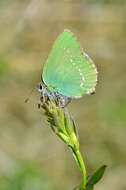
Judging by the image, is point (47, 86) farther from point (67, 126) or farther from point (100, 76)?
point (100, 76)

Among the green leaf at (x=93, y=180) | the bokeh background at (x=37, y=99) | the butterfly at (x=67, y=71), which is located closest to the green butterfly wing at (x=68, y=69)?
the butterfly at (x=67, y=71)

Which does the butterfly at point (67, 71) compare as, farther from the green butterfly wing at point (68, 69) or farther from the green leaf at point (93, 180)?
the green leaf at point (93, 180)

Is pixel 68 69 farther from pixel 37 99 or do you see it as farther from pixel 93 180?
pixel 37 99

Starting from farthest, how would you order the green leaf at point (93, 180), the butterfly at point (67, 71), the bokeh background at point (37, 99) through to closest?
1. the bokeh background at point (37, 99)
2. the butterfly at point (67, 71)
3. the green leaf at point (93, 180)

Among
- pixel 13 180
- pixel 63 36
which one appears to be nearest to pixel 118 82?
pixel 13 180

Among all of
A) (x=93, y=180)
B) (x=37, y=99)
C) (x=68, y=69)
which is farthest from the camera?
(x=37, y=99)

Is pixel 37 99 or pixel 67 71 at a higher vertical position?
pixel 67 71

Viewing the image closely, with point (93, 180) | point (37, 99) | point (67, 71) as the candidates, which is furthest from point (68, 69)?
point (37, 99)
